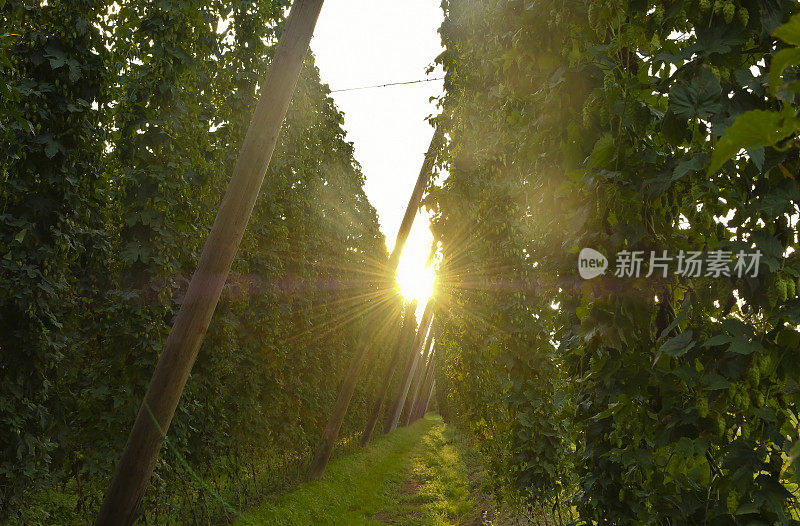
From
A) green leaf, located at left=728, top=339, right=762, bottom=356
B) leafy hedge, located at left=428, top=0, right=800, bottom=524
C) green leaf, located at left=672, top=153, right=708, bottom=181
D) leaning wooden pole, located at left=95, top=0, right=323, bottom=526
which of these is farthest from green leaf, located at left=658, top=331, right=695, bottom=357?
leaning wooden pole, located at left=95, top=0, right=323, bottom=526

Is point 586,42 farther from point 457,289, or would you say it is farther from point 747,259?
point 457,289

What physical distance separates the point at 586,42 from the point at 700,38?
67 centimetres

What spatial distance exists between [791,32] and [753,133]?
0.12 metres

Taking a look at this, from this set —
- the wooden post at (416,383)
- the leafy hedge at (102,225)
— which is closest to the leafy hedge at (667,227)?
the leafy hedge at (102,225)

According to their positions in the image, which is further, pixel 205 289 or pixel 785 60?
pixel 205 289

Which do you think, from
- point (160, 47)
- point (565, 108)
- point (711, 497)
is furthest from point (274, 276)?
point (711, 497)

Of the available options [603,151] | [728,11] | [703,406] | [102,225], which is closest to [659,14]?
[728,11]

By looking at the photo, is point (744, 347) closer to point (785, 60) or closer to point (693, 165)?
point (693, 165)

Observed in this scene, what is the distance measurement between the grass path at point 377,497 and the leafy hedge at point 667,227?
6993 mm

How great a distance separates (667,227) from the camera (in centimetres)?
158

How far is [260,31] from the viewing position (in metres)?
7.19

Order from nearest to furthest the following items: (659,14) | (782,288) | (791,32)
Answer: (791,32) < (782,288) < (659,14)

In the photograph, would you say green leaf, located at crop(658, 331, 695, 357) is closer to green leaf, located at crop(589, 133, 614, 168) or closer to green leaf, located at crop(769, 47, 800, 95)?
green leaf, located at crop(589, 133, 614, 168)

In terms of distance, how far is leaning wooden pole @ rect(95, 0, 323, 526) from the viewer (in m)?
3.62
